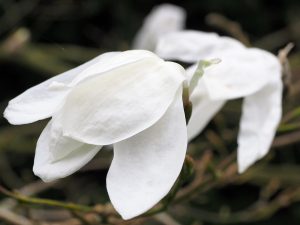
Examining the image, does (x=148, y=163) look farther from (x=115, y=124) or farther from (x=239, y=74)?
(x=239, y=74)

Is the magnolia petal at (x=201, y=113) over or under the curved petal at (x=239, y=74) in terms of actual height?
under

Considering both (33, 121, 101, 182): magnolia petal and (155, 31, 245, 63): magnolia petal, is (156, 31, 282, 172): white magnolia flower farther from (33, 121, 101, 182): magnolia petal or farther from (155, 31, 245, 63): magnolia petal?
(33, 121, 101, 182): magnolia petal

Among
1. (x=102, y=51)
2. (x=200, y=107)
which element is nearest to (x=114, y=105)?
(x=200, y=107)

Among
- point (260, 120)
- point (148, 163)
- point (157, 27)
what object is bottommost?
point (157, 27)

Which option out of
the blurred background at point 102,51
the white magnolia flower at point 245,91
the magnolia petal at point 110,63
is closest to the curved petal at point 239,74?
the white magnolia flower at point 245,91

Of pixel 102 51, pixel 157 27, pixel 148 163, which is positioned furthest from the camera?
pixel 102 51

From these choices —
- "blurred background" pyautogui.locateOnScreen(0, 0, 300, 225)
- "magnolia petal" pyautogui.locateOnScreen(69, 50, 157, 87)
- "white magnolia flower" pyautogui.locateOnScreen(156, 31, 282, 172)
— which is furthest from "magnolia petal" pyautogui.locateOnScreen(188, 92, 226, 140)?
"blurred background" pyautogui.locateOnScreen(0, 0, 300, 225)

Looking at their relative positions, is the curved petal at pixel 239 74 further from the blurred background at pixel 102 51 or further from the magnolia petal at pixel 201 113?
the blurred background at pixel 102 51
